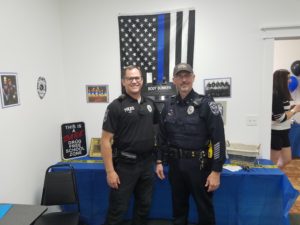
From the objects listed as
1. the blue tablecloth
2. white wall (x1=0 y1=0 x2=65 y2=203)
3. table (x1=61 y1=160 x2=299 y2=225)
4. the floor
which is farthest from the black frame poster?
the blue tablecloth

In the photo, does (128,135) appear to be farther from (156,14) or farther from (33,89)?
(156,14)

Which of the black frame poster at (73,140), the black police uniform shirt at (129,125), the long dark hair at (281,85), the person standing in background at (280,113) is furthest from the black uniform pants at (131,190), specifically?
the long dark hair at (281,85)

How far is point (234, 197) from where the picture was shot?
7.34 feet

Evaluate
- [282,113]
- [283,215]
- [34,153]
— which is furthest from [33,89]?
[282,113]

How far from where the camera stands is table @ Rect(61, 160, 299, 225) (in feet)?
7.10

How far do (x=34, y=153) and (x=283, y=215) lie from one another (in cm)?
237

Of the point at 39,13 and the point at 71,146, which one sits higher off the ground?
the point at 39,13

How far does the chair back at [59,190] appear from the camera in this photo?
202 cm

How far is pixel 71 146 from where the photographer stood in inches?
105

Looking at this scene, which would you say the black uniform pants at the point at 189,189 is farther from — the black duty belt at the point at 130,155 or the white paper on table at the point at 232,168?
the white paper on table at the point at 232,168

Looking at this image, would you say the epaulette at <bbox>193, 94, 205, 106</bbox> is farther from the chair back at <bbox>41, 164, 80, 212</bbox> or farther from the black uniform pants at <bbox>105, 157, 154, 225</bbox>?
the chair back at <bbox>41, 164, 80, 212</bbox>

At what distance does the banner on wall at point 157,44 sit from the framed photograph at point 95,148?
0.81 metres

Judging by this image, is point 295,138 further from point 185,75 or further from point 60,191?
point 60,191

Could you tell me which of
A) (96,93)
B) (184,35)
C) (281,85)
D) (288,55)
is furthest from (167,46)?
(288,55)
